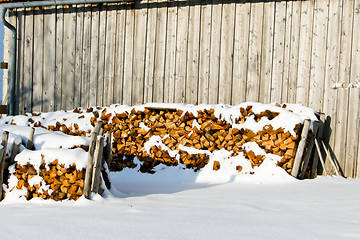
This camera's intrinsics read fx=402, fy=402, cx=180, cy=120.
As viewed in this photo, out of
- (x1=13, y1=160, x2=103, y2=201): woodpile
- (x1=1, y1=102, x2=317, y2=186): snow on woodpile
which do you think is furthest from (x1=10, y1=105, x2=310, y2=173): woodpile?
(x1=13, y1=160, x2=103, y2=201): woodpile

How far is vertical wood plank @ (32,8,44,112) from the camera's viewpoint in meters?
9.45

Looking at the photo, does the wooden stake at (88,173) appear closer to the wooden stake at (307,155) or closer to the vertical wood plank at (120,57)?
the wooden stake at (307,155)

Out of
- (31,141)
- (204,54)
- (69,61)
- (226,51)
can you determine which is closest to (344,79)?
(226,51)

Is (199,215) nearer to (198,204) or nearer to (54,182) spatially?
(198,204)

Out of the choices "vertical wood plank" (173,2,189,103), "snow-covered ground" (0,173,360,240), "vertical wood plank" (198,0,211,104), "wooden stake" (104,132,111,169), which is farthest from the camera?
"vertical wood plank" (173,2,189,103)

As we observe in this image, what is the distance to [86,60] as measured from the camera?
29.6 ft

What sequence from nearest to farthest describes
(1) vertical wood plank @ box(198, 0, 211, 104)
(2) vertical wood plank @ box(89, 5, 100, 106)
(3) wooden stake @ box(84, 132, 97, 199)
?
(3) wooden stake @ box(84, 132, 97, 199) → (1) vertical wood plank @ box(198, 0, 211, 104) → (2) vertical wood plank @ box(89, 5, 100, 106)

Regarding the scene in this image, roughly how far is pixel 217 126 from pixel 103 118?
2.47 meters

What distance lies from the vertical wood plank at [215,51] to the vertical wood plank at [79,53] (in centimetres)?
302

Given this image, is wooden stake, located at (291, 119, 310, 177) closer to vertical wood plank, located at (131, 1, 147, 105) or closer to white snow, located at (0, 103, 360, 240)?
white snow, located at (0, 103, 360, 240)

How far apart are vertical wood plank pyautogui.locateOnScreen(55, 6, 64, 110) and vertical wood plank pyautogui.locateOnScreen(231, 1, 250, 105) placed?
4050 mm

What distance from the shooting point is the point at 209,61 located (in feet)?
26.3

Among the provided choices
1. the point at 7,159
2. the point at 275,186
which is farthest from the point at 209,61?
the point at 7,159

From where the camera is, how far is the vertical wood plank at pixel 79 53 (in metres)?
9.06
